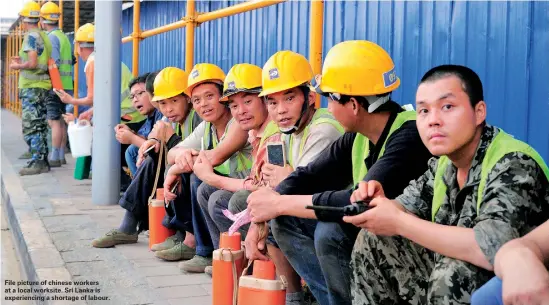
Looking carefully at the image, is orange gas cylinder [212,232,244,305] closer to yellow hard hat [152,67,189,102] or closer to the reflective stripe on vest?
the reflective stripe on vest

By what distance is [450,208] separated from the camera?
255 centimetres

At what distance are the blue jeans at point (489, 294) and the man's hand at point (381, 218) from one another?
48 centimetres

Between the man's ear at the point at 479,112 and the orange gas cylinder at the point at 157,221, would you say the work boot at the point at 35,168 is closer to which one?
the orange gas cylinder at the point at 157,221

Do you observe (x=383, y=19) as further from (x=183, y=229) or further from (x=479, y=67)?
(x=183, y=229)

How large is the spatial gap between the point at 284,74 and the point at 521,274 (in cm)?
209

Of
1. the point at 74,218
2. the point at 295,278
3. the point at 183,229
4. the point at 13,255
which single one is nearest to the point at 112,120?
the point at 74,218

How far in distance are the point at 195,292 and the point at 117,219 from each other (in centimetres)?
249

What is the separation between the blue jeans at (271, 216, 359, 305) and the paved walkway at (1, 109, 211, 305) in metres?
0.84

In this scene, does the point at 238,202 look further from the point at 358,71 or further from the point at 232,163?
the point at 358,71

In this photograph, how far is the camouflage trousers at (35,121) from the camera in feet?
31.6

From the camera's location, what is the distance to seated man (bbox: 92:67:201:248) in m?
5.39

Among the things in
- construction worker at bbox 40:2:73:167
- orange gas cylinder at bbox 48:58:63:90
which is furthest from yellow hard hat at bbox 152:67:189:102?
construction worker at bbox 40:2:73:167

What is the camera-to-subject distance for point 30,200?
750 cm

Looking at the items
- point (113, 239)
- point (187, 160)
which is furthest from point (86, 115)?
point (187, 160)
